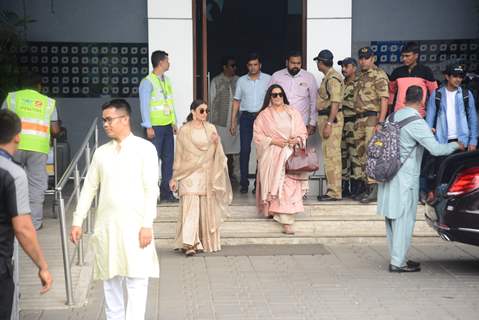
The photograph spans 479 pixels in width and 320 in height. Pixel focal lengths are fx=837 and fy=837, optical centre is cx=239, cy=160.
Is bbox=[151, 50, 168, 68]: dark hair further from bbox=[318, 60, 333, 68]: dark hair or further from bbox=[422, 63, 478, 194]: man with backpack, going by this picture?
bbox=[422, 63, 478, 194]: man with backpack

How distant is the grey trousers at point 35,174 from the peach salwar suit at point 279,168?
2652mm

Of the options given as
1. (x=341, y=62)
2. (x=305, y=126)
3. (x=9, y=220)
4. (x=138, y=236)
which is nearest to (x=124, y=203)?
(x=138, y=236)

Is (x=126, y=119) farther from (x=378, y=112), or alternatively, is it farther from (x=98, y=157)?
(x=378, y=112)

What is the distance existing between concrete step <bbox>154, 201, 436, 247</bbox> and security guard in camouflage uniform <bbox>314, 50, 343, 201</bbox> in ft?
1.32

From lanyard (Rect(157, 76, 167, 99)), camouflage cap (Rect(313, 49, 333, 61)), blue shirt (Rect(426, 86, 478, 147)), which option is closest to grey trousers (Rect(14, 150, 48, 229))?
lanyard (Rect(157, 76, 167, 99))

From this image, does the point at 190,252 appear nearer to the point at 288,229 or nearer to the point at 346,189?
the point at 288,229

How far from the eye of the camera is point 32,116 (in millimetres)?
9820

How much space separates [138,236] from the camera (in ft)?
19.7

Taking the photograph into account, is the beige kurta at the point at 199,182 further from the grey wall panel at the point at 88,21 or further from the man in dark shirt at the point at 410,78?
the grey wall panel at the point at 88,21

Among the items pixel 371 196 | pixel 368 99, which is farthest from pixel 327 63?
pixel 371 196

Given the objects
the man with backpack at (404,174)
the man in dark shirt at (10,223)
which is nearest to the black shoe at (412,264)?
the man with backpack at (404,174)

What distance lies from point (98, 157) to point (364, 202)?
5.53m

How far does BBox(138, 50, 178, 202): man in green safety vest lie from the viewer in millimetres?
10844

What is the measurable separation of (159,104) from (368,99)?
8.94 feet
